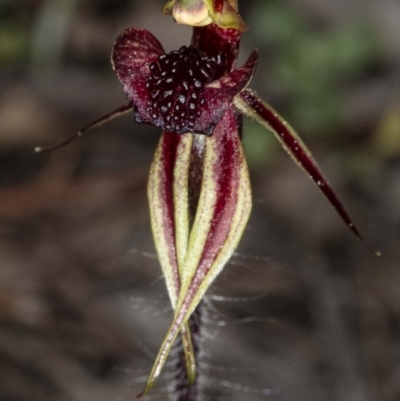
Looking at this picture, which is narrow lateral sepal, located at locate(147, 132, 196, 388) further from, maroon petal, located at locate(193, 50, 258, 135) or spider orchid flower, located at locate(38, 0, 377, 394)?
maroon petal, located at locate(193, 50, 258, 135)

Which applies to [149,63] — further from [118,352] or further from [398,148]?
[398,148]

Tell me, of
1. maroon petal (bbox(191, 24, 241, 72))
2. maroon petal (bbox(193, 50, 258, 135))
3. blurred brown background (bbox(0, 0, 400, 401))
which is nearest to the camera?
maroon petal (bbox(193, 50, 258, 135))

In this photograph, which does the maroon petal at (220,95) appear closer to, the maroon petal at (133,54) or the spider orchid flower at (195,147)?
the spider orchid flower at (195,147)

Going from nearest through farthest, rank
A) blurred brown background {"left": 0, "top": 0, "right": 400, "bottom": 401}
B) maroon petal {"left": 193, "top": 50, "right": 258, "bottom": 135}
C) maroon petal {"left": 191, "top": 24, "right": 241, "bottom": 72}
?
1. maroon petal {"left": 193, "top": 50, "right": 258, "bottom": 135}
2. maroon petal {"left": 191, "top": 24, "right": 241, "bottom": 72}
3. blurred brown background {"left": 0, "top": 0, "right": 400, "bottom": 401}

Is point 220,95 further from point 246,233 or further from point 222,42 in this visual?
point 246,233

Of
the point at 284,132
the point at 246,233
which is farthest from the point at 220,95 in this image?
the point at 246,233

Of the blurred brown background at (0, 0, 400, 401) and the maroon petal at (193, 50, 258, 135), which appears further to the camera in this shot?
the blurred brown background at (0, 0, 400, 401)

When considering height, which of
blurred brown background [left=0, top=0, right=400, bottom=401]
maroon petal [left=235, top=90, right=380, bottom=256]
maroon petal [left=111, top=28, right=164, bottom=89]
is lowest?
maroon petal [left=235, top=90, right=380, bottom=256]

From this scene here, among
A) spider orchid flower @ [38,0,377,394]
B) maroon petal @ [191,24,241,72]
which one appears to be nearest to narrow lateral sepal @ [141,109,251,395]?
spider orchid flower @ [38,0,377,394]
